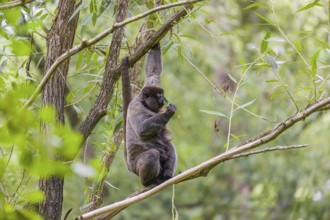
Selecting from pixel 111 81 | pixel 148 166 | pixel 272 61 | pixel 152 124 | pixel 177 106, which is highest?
pixel 111 81

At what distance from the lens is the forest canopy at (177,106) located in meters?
2.10

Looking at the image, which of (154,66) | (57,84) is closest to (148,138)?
(154,66)

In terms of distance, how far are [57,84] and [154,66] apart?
4.95ft

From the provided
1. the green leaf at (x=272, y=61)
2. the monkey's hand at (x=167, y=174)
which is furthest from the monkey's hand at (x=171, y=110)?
the green leaf at (x=272, y=61)

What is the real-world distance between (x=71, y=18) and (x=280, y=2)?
422 inches

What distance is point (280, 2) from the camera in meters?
13.9

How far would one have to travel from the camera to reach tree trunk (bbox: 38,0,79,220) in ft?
12.1

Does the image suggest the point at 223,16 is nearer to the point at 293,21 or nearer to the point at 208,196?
the point at 293,21

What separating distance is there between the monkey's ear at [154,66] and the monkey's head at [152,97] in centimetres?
21

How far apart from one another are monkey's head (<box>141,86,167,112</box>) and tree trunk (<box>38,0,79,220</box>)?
3.98 feet

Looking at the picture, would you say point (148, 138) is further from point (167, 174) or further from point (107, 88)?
point (107, 88)

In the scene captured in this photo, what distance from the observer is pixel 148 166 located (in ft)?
17.0

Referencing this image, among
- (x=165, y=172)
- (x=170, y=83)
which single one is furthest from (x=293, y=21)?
(x=165, y=172)

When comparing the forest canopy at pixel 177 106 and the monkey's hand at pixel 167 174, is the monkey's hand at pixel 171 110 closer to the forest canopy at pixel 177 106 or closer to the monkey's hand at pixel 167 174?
the forest canopy at pixel 177 106
